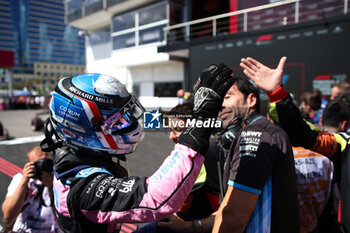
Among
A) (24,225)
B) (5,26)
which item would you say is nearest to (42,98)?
(5,26)

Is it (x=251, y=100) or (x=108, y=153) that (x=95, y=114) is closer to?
(x=108, y=153)

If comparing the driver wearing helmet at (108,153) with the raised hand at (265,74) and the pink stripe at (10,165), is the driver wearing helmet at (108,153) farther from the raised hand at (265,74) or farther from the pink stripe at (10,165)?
the pink stripe at (10,165)

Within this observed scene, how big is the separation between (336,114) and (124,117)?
1860 millimetres

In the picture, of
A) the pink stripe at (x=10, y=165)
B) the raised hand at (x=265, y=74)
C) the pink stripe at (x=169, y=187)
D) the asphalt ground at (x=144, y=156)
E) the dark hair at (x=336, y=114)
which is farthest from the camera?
the dark hair at (x=336, y=114)

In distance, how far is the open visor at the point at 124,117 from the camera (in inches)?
40.4

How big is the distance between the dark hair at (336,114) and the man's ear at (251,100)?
102 cm

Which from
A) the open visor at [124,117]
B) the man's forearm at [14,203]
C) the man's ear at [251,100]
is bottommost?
the man's forearm at [14,203]

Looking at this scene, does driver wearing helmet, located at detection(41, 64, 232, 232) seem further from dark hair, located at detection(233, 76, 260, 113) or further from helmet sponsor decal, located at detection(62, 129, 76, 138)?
dark hair, located at detection(233, 76, 260, 113)

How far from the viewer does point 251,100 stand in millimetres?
1392

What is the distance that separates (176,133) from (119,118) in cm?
32

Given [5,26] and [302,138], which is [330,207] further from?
[5,26]

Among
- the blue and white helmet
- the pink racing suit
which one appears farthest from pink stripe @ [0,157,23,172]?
the pink racing suit

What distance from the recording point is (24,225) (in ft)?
5.04

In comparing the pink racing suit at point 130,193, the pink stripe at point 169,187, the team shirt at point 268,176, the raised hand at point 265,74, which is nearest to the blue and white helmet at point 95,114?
the pink racing suit at point 130,193
